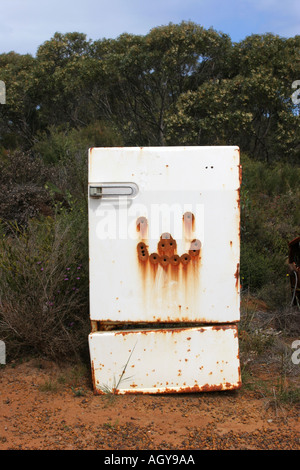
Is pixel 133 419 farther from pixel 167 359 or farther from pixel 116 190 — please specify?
pixel 116 190

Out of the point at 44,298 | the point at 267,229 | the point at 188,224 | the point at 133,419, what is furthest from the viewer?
the point at 267,229

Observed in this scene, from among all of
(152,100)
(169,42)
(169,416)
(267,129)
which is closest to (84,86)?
(152,100)

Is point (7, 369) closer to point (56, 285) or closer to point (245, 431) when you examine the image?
point (56, 285)

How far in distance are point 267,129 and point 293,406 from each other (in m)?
13.5

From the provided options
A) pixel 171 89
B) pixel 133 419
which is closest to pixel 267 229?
pixel 133 419

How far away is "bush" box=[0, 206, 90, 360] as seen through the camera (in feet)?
12.7

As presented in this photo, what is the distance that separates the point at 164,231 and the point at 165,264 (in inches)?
8.9

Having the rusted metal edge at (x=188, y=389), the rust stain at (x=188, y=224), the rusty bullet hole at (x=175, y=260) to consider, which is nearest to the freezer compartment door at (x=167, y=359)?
the rusted metal edge at (x=188, y=389)

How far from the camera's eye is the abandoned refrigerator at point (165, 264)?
331 cm

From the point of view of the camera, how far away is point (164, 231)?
332 cm

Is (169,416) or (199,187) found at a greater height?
(199,187)

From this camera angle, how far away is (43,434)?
2938mm
